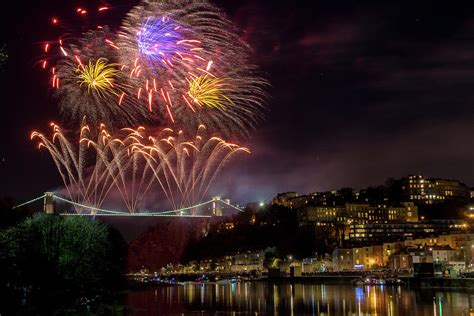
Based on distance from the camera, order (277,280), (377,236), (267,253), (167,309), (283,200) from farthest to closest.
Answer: (283,200) < (377,236) < (267,253) < (277,280) < (167,309)

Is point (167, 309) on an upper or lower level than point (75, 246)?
lower

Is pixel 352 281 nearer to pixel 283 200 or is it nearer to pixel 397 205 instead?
pixel 397 205

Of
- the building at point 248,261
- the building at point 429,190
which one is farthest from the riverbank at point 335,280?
the building at point 429,190

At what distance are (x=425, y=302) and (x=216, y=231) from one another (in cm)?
13119

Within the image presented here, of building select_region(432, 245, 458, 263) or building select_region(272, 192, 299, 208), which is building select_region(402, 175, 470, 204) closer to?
building select_region(272, 192, 299, 208)

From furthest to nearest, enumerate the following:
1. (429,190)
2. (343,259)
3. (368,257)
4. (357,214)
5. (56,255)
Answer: (429,190), (357,214), (343,259), (368,257), (56,255)

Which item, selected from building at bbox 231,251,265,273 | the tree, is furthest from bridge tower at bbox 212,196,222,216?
the tree

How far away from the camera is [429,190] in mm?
181125

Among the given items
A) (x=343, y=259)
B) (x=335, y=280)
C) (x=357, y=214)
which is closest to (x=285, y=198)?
(x=357, y=214)

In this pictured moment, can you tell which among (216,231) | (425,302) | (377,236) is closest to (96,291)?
(425,302)

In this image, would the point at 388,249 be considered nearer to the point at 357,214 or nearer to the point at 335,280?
the point at 335,280

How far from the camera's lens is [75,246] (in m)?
43.8

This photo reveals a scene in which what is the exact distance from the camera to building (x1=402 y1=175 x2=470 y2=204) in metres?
180

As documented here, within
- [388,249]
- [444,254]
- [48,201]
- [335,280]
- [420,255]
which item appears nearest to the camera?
[335,280]
